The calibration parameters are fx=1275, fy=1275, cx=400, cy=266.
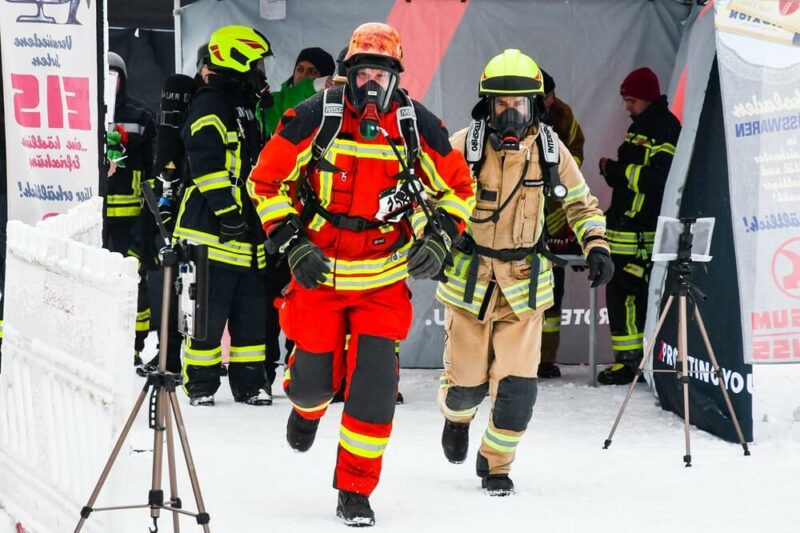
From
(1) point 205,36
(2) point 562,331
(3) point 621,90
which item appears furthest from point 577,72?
(1) point 205,36

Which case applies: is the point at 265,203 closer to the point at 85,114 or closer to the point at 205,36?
the point at 85,114

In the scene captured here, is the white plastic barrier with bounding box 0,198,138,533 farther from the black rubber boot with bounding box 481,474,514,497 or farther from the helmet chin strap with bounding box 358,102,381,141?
the black rubber boot with bounding box 481,474,514,497

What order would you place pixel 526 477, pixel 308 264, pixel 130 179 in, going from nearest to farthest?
pixel 308 264
pixel 526 477
pixel 130 179

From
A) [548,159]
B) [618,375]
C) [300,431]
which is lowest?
[618,375]

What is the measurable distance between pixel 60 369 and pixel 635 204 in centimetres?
496

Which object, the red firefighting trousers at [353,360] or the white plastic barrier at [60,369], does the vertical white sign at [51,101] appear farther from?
the red firefighting trousers at [353,360]

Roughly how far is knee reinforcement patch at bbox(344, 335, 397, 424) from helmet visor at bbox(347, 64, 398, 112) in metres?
0.97

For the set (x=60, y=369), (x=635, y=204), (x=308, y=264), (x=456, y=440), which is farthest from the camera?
(x=635, y=204)

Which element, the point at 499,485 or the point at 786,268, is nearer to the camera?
the point at 499,485

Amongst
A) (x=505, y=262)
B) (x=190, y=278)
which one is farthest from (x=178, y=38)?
(x=190, y=278)

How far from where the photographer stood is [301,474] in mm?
6137

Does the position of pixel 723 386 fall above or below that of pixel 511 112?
below

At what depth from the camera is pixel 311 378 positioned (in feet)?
17.7

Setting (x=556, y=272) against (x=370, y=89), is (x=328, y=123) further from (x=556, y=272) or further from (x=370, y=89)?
(x=556, y=272)
